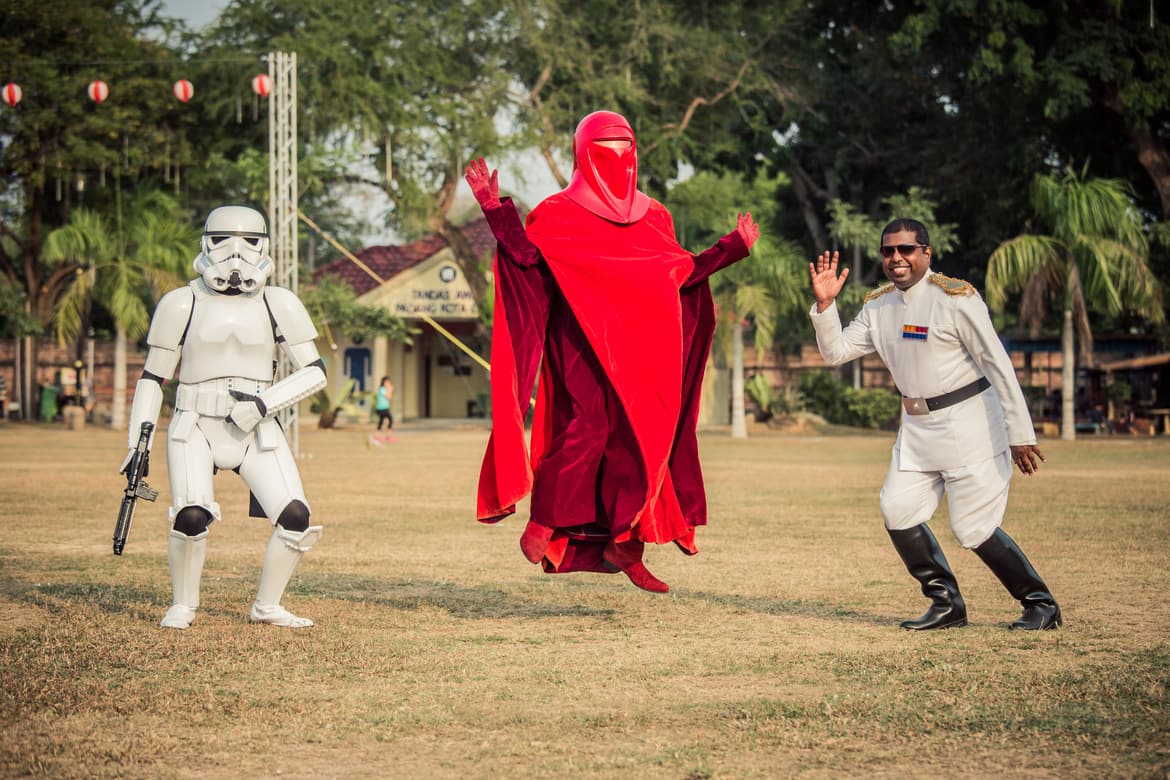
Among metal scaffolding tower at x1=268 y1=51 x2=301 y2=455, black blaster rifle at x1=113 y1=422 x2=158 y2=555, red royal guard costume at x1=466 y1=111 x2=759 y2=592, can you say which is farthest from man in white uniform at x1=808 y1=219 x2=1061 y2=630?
metal scaffolding tower at x1=268 y1=51 x2=301 y2=455

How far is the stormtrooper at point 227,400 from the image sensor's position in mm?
6828

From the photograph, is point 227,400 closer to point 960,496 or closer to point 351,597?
point 351,597

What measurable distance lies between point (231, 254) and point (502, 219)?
136cm

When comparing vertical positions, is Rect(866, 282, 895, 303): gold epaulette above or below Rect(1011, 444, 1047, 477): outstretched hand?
above

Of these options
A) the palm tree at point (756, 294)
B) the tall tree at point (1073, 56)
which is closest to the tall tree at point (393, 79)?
the palm tree at point (756, 294)

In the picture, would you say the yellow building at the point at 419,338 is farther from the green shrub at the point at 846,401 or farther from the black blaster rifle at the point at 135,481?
the black blaster rifle at the point at 135,481

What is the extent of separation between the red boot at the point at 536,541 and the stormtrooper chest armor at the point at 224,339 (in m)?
1.55

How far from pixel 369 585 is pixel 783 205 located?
32.5m

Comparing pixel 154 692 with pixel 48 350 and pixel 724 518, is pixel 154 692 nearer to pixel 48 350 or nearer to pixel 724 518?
pixel 724 518

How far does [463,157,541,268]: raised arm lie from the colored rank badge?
73.5 inches

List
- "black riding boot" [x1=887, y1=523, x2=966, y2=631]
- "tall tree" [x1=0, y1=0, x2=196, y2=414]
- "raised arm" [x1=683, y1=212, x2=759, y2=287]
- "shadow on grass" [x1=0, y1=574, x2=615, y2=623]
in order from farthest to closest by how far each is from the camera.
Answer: "tall tree" [x1=0, y1=0, x2=196, y2=414]
"shadow on grass" [x1=0, y1=574, x2=615, y2=623]
"raised arm" [x1=683, y1=212, x2=759, y2=287]
"black riding boot" [x1=887, y1=523, x2=966, y2=631]

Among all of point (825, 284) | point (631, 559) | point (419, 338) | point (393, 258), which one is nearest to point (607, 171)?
point (825, 284)

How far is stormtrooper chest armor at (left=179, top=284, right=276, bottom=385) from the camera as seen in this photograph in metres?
6.94

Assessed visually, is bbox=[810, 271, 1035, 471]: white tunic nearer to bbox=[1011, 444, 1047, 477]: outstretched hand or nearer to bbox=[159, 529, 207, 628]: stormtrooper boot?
bbox=[1011, 444, 1047, 477]: outstretched hand
